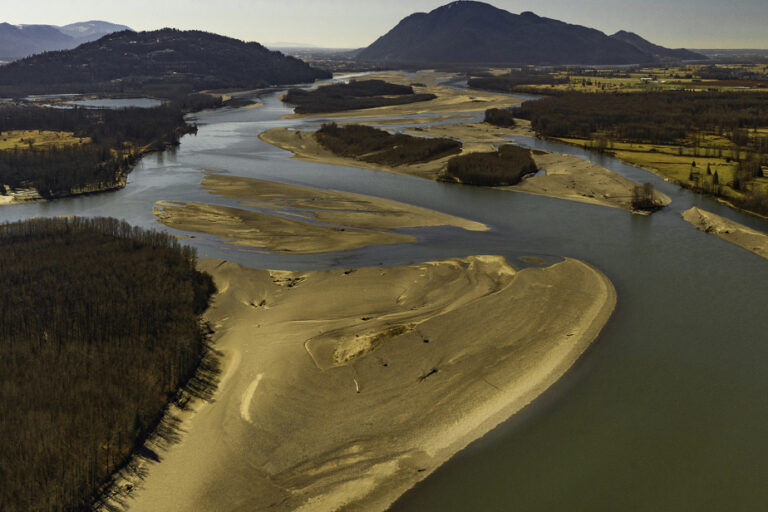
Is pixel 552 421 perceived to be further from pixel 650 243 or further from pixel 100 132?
pixel 100 132

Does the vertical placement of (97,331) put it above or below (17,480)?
above

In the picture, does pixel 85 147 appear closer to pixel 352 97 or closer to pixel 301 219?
pixel 301 219

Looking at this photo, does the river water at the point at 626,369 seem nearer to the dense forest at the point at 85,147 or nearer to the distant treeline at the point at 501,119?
the dense forest at the point at 85,147

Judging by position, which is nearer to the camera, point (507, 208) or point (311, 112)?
point (507, 208)

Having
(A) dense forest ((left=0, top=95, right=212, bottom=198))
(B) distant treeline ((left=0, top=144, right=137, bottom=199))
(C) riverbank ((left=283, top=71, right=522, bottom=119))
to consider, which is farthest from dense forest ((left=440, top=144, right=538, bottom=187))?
(C) riverbank ((left=283, top=71, right=522, bottom=119))

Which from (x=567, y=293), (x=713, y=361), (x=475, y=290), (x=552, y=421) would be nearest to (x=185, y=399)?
(x=552, y=421)

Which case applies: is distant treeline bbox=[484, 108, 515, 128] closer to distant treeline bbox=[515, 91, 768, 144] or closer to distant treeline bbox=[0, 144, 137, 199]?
distant treeline bbox=[515, 91, 768, 144]
